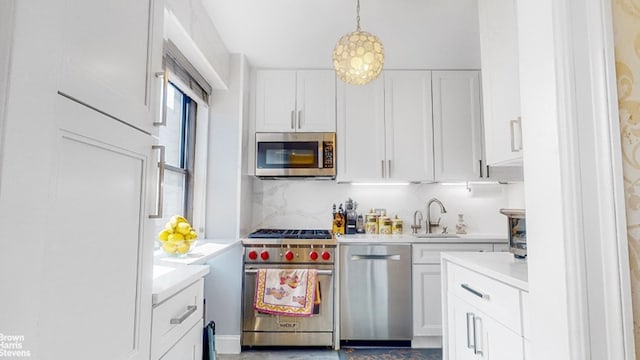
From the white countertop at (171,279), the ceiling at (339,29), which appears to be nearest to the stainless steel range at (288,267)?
the white countertop at (171,279)

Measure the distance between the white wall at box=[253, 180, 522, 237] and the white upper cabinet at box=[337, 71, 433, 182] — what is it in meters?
0.32

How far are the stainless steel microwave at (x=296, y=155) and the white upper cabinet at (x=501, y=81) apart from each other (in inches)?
60.2

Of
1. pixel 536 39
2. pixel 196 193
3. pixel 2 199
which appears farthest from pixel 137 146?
pixel 196 193

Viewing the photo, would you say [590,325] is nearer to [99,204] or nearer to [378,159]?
[99,204]

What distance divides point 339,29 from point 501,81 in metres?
1.35

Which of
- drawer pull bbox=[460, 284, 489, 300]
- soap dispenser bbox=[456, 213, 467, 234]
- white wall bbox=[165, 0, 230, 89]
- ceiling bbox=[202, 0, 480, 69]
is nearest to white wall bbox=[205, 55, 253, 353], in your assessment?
white wall bbox=[165, 0, 230, 89]

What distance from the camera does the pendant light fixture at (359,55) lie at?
180 centimetres

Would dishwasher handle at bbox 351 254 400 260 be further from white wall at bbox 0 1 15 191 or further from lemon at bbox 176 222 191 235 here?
white wall at bbox 0 1 15 191

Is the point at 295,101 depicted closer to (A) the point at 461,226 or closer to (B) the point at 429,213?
(B) the point at 429,213

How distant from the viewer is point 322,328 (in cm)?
255

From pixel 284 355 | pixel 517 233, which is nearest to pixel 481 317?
pixel 517 233

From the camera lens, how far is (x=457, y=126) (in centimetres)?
299

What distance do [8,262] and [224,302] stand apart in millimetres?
2287

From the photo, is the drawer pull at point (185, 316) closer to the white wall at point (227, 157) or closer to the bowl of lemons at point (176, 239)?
the bowl of lemons at point (176, 239)
